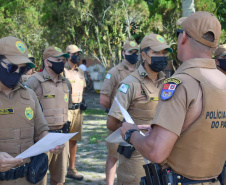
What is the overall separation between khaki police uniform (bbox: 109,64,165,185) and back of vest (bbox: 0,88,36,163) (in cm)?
110

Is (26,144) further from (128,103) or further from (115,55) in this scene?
(115,55)

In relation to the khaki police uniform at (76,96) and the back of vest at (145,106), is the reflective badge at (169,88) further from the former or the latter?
the khaki police uniform at (76,96)

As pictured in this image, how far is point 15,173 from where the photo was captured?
9.62 ft

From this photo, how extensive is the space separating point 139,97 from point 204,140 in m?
1.68

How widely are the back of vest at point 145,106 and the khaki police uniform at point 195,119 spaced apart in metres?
1.51

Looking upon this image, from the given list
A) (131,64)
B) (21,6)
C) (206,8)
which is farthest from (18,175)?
(21,6)

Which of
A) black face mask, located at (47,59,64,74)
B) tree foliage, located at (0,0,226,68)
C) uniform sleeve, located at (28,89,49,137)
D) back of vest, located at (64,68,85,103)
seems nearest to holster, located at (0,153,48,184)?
uniform sleeve, located at (28,89,49,137)

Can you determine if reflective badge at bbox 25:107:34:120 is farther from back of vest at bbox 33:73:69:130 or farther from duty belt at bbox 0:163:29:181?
back of vest at bbox 33:73:69:130

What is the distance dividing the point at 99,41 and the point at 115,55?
3.13ft

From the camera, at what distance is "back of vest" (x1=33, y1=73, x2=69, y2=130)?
5.01 metres

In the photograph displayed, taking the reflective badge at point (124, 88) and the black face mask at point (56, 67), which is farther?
the black face mask at point (56, 67)

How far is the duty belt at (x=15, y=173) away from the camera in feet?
9.45

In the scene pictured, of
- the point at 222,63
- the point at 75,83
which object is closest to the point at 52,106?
the point at 75,83

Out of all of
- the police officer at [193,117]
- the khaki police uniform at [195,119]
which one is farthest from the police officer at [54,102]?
the khaki police uniform at [195,119]
